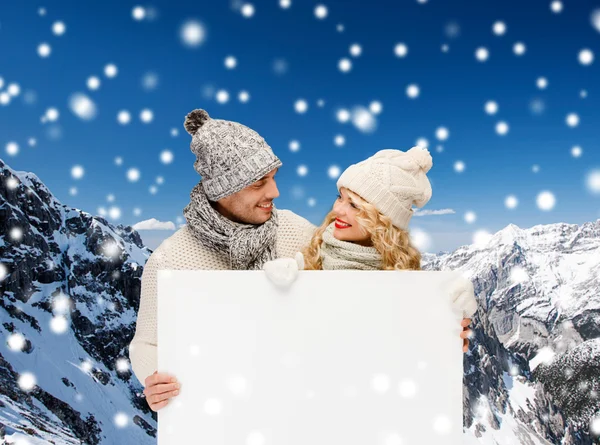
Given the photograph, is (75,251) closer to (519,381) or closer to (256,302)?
(519,381)

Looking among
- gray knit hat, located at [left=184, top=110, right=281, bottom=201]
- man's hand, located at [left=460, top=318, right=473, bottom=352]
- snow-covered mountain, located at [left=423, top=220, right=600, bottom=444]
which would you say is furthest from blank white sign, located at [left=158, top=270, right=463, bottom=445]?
snow-covered mountain, located at [left=423, top=220, right=600, bottom=444]

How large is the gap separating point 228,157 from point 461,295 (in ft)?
2.95

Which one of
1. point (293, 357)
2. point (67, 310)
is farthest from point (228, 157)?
Result: point (67, 310)

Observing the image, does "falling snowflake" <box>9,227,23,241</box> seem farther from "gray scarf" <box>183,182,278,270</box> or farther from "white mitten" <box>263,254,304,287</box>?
"white mitten" <box>263,254,304,287</box>

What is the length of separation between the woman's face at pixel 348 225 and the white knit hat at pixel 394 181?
0.17 feet

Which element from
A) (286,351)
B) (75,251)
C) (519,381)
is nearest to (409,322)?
(286,351)

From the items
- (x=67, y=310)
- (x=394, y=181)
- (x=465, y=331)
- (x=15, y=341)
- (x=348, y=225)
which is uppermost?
(x=67, y=310)

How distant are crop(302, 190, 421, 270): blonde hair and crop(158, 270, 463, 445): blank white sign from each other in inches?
7.1

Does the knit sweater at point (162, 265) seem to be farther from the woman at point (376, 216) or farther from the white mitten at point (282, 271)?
the white mitten at point (282, 271)

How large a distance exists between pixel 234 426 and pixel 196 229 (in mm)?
712

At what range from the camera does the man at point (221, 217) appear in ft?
6.57

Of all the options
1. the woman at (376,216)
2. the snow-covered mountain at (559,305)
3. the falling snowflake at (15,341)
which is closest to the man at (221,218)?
the woman at (376,216)

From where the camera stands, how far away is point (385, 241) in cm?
→ 181

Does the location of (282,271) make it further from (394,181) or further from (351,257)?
(394,181)
